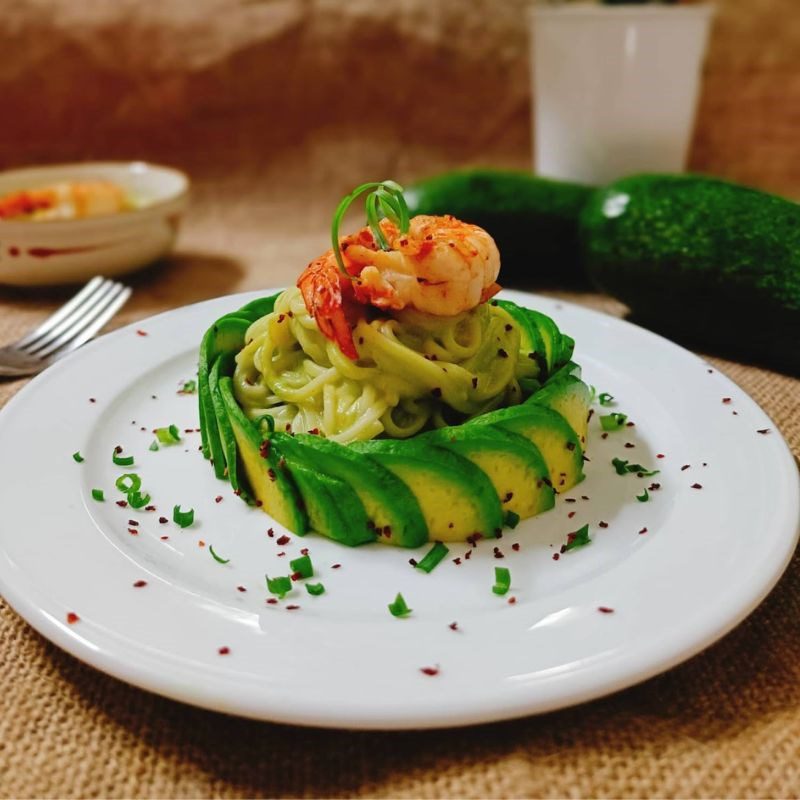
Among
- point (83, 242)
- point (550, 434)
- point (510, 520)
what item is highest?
point (550, 434)

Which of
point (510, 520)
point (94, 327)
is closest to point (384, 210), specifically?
point (510, 520)

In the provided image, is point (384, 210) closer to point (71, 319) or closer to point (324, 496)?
point (324, 496)

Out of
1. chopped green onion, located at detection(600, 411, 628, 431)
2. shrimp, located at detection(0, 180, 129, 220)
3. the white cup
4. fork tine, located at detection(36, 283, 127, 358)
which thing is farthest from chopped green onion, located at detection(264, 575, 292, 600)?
the white cup

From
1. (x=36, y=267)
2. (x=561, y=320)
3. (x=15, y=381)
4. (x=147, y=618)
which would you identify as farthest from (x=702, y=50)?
(x=147, y=618)

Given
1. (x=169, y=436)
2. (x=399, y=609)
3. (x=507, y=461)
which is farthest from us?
(x=169, y=436)

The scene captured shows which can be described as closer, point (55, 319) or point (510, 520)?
point (510, 520)

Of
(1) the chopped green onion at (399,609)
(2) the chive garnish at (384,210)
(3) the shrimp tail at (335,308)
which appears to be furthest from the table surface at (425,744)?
(2) the chive garnish at (384,210)
